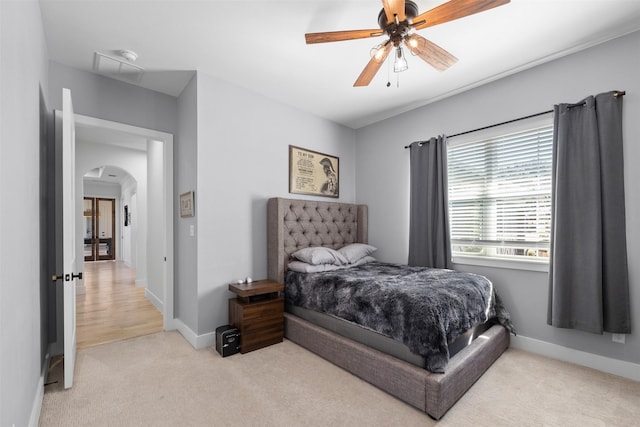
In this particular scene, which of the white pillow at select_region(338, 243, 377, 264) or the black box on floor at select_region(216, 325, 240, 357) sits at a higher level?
the white pillow at select_region(338, 243, 377, 264)

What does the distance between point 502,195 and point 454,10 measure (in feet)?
6.47

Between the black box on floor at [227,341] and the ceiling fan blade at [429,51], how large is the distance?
8.70 ft

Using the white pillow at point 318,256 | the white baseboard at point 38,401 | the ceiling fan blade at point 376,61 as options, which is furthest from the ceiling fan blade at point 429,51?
the white baseboard at point 38,401

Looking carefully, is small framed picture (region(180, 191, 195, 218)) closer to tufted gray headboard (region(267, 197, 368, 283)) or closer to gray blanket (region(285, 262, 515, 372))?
tufted gray headboard (region(267, 197, 368, 283))

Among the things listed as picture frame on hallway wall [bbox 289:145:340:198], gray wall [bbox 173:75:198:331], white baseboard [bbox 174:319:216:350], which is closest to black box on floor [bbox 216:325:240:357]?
white baseboard [bbox 174:319:216:350]

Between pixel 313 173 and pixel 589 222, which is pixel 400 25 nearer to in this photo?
pixel 589 222

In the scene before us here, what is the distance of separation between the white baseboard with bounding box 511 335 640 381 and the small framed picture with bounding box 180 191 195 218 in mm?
3354

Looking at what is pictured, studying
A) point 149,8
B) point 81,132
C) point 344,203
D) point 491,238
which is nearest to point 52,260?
point 149,8

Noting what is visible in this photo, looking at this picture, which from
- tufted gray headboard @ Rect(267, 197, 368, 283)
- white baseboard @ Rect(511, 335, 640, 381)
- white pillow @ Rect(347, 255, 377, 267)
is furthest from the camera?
white pillow @ Rect(347, 255, 377, 267)

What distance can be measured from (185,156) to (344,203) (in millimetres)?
2068

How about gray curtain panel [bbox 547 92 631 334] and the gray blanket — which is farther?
gray curtain panel [bbox 547 92 631 334]

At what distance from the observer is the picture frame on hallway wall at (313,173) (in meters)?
3.60

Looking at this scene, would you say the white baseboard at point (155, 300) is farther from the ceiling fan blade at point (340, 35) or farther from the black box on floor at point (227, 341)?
the ceiling fan blade at point (340, 35)

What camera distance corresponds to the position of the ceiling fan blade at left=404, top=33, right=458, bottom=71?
1.84 m
